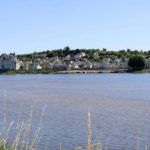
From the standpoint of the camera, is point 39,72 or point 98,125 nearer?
point 98,125

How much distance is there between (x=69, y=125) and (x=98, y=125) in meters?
1.31

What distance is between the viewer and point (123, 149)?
16172mm

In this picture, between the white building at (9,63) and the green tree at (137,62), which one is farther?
the white building at (9,63)

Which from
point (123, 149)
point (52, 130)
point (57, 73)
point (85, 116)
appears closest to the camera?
point (123, 149)

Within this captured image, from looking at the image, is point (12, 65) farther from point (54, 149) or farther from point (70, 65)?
point (54, 149)

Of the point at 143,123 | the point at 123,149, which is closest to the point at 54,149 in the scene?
the point at 123,149

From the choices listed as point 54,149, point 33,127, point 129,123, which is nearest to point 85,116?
point 129,123

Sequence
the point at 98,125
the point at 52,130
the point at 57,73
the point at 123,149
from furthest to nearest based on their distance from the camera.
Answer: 1. the point at 57,73
2. the point at 98,125
3. the point at 52,130
4. the point at 123,149

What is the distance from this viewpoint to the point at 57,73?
187 m

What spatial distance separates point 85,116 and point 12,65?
6425 inches

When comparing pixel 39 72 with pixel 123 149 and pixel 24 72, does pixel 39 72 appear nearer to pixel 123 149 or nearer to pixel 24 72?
pixel 24 72

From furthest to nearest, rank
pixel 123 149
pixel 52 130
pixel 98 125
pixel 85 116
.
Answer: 1. pixel 85 116
2. pixel 98 125
3. pixel 52 130
4. pixel 123 149

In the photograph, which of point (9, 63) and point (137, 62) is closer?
point (137, 62)

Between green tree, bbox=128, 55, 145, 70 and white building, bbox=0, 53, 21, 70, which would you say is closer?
green tree, bbox=128, 55, 145, 70
